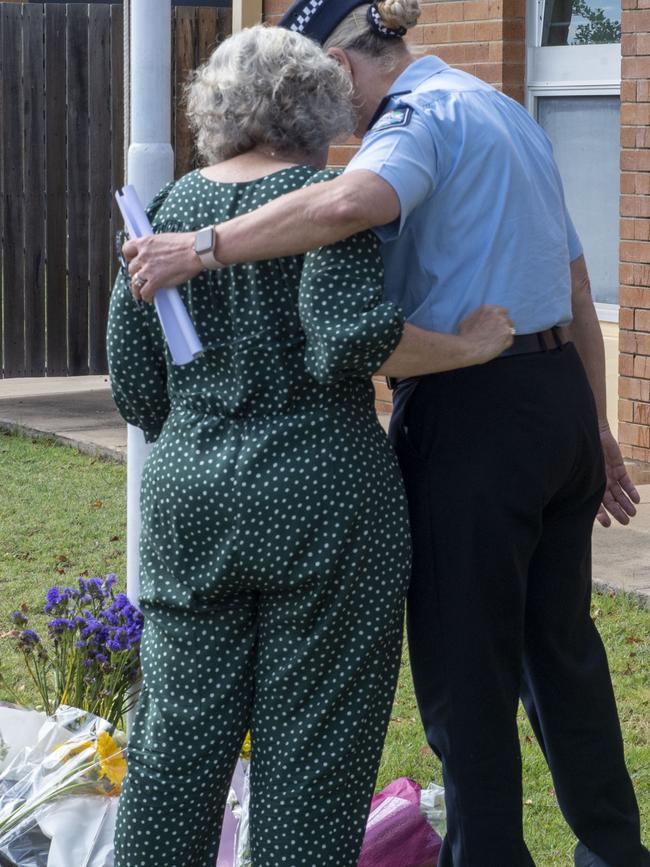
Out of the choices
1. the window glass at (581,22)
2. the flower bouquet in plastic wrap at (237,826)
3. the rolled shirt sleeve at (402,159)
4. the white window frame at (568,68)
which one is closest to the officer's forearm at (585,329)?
the rolled shirt sleeve at (402,159)

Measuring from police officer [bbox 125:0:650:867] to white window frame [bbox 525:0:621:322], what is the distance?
176 inches

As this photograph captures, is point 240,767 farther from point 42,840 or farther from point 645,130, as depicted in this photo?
point 645,130

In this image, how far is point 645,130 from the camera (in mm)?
6379

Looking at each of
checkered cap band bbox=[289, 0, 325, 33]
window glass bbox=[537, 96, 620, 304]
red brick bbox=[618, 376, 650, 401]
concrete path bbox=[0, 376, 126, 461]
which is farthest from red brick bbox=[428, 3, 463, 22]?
checkered cap band bbox=[289, 0, 325, 33]

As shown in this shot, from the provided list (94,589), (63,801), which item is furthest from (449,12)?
(63,801)

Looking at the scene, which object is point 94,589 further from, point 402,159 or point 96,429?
point 96,429

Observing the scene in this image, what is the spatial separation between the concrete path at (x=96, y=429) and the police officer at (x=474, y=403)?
7.95 ft

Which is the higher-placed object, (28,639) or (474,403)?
(474,403)

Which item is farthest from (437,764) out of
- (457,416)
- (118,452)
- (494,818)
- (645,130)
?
(118,452)

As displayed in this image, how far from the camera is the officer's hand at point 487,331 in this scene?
8.22 feet

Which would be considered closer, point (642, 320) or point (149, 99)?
point (149, 99)

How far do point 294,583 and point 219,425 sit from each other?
0.31 meters

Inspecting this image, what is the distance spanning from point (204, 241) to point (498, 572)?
84 centimetres

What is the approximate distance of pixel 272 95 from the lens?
238 centimetres
